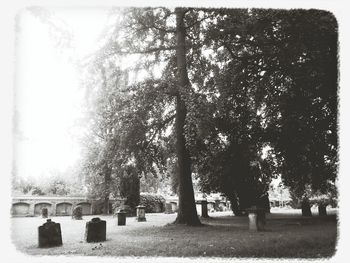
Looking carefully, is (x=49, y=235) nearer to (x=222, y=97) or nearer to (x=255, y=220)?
(x=255, y=220)

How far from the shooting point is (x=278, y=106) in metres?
14.2

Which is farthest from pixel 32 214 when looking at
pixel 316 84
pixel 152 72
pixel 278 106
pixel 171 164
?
pixel 316 84

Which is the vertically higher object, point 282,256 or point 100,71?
point 100,71

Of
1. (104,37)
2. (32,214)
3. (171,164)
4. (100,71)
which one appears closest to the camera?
(104,37)

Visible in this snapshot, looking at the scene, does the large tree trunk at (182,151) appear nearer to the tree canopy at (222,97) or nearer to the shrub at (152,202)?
the tree canopy at (222,97)

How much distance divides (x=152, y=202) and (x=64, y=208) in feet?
31.0

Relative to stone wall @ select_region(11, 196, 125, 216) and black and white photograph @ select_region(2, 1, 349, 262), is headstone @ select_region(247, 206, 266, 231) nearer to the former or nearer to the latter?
black and white photograph @ select_region(2, 1, 349, 262)

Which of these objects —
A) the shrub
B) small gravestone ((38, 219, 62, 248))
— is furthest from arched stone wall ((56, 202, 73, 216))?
small gravestone ((38, 219, 62, 248))

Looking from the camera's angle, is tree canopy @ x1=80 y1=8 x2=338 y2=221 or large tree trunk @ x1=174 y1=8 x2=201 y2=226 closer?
tree canopy @ x1=80 y1=8 x2=338 y2=221

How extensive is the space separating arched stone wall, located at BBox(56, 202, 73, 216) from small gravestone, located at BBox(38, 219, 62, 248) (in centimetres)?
2144

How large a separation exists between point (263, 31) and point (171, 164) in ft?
30.8

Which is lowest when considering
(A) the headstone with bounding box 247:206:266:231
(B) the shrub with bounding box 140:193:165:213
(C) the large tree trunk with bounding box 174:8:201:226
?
(B) the shrub with bounding box 140:193:165:213

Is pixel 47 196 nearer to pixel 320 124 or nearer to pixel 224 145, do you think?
pixel 224 145

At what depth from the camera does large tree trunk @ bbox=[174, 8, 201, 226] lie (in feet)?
49.8
